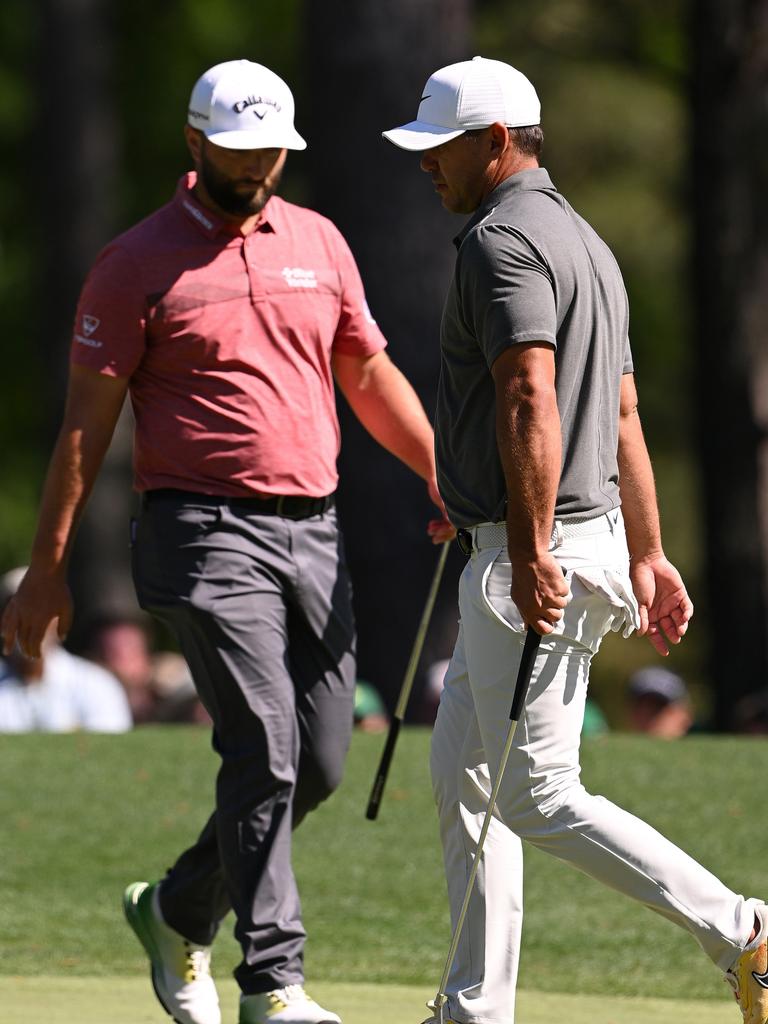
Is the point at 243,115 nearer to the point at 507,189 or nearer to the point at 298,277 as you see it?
the point at 298,277

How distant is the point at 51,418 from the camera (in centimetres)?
2025

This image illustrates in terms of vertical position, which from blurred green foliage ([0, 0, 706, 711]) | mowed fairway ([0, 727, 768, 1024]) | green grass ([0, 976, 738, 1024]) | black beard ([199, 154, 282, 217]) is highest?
black beard ([199, 154, 282, 217])

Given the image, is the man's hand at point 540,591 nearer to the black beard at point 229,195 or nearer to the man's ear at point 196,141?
the black beard at point 229,195

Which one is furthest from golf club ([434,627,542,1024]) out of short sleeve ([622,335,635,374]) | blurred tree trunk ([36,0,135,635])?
blurred tree trunk ([36,0,135,635])

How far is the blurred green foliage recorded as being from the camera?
68.6 ft

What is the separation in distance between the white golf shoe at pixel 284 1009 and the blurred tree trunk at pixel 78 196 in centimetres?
1560

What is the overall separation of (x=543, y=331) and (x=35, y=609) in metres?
1.67

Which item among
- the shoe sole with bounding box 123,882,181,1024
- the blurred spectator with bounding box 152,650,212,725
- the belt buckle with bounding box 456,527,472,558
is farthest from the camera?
the blurred spectator with bounding box 152,650,212,725

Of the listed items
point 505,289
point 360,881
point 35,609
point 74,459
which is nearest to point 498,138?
point 505,289

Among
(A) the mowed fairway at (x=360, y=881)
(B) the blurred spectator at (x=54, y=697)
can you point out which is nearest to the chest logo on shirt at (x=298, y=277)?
(A) the mowed fairway at (x=360, y=881)

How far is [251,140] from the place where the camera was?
505 cm

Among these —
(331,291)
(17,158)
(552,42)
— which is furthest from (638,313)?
(331,291)

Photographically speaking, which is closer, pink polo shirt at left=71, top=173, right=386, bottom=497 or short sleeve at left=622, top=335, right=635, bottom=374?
short sleeve at left=622, top=335, right=635, bottom=374

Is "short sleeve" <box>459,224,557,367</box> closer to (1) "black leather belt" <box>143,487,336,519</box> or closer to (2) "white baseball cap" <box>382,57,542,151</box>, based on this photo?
(2) "white baseball cap" <box>382,57,542,151</box>
